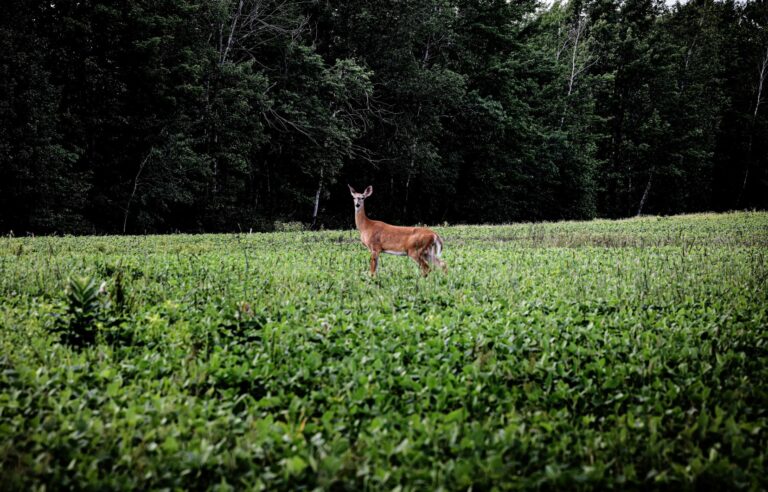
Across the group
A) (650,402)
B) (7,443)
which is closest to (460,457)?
(650,402)

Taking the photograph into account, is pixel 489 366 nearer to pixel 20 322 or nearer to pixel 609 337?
pixel 609 337

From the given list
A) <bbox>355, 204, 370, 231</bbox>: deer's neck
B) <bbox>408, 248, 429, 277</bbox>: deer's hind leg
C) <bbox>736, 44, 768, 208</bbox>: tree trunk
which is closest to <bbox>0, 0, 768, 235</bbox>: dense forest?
<bbox>736, 44, 768, 208</bbox>: tree trunk

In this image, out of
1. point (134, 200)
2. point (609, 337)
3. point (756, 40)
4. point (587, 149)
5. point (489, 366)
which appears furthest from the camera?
point (756, 40)

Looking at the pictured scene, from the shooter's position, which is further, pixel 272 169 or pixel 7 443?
pixel 272 169

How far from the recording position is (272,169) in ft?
107

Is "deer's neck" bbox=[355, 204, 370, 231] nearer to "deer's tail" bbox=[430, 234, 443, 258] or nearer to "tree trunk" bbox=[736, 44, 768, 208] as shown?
"deer's tail" bbox=[430, 234, 443, 258]

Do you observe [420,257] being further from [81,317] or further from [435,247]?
[81,317]

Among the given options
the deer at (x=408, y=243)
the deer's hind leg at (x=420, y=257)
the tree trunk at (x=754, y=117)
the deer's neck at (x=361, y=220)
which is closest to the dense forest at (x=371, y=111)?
the tree trunk at (x=754, y=117)

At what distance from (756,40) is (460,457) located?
2648 inches

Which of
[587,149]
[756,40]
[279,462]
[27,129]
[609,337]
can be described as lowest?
[279,462]

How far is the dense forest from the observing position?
75.5 feet

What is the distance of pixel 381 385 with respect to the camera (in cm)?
459

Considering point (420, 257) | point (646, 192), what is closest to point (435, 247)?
point (420, 257)

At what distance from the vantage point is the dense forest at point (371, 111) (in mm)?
23000
